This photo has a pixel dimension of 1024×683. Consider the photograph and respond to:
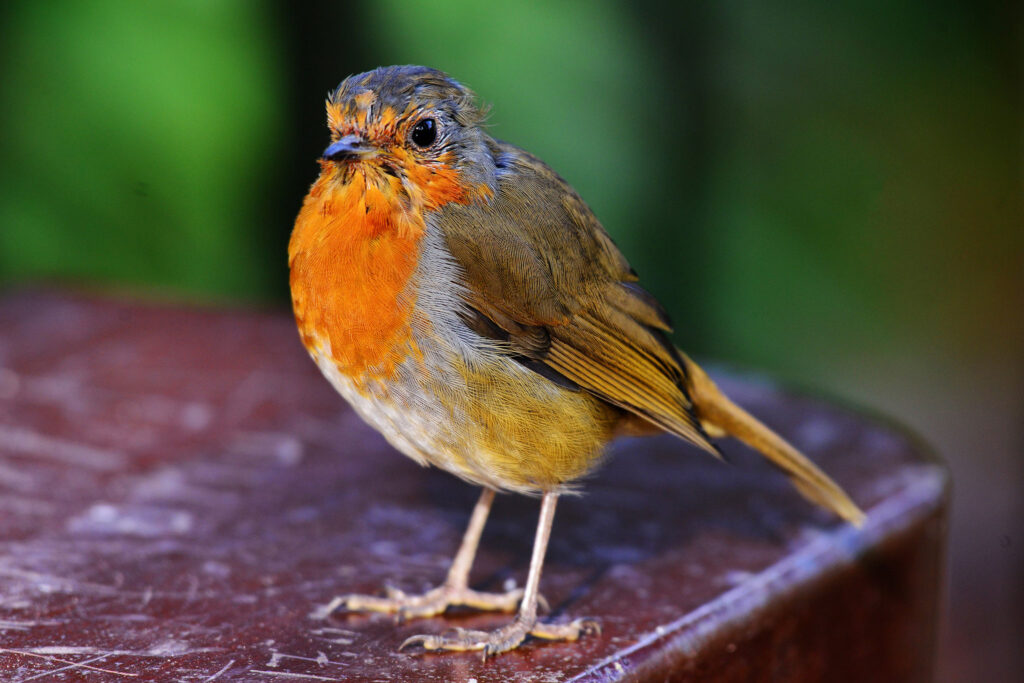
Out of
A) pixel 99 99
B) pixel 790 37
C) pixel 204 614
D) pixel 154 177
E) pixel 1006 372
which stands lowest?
pixel 1006 372

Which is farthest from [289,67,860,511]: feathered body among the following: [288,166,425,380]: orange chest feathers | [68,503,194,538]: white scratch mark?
[68,503,194,538]: white scratch mark

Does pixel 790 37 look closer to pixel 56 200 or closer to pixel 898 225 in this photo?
pixel 898 225

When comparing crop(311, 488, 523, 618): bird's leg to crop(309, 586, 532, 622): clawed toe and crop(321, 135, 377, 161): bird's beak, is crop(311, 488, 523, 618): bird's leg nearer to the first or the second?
crop(309, 586, 532, 622): clawed toe

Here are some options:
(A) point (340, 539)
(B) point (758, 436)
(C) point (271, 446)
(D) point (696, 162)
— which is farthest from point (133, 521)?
(D) point (696, 162)

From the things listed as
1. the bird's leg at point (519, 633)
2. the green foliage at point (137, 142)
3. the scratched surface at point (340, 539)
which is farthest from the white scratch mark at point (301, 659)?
the green foliage at point (137, 142)

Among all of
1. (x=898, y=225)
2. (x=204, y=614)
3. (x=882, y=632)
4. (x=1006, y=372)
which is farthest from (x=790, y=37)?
(x=204, y=614)

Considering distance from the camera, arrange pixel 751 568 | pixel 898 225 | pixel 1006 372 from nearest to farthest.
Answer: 1. pixel 751 568
2. pixel 898 225
3. pixel 1006 372

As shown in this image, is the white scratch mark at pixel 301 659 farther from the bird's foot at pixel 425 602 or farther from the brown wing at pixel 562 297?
the brown wing at pixel 562 297
